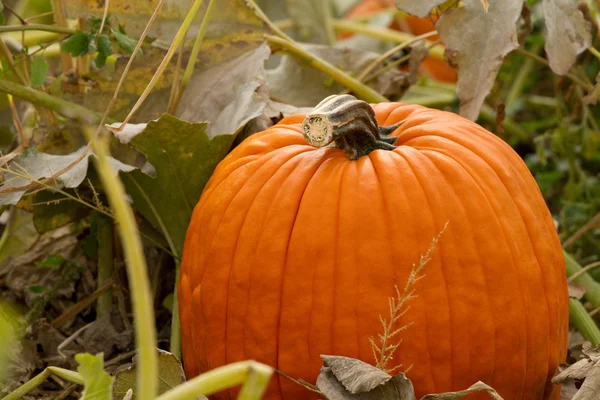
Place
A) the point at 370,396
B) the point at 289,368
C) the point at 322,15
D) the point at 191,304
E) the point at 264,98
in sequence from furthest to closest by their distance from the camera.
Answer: the point at 322,15
the point at 264,98
the point at 191,304
the point at 289,368
the point at 370,396

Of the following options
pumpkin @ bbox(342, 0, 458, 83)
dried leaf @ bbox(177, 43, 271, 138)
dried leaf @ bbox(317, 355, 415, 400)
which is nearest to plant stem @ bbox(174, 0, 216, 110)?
dried leaf @ bbox(177, 43, 271, 138)

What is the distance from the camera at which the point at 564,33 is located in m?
1.79

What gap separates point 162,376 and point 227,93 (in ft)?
2.49

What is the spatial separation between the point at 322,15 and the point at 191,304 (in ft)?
6.10

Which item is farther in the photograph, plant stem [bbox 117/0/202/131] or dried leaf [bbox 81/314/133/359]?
dried leaf [bbox 81/314/133/359]

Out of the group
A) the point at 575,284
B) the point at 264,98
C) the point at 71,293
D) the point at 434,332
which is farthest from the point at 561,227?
the point at 71,293

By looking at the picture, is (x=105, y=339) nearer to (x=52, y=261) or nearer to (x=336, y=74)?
(x=52, y=261)

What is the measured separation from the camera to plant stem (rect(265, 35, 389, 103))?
6.64 feet

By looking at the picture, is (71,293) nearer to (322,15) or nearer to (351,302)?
(351,302)

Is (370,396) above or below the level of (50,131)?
below

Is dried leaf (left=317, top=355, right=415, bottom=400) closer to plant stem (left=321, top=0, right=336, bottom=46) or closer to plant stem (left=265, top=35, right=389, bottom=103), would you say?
plant stem (left=265, top=35, right=389, bottom=103)

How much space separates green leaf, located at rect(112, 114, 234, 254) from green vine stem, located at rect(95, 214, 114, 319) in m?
0.16

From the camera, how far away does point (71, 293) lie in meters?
1.93

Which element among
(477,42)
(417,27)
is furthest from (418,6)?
(417,27)
